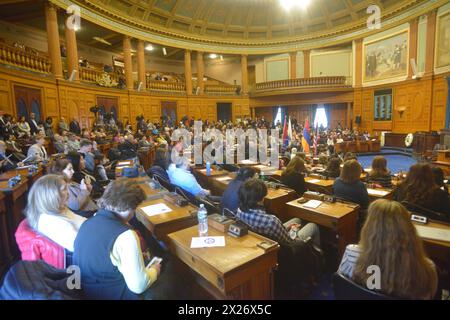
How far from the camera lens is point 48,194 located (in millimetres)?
1897

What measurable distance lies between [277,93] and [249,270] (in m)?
16.0

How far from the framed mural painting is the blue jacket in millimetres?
15986

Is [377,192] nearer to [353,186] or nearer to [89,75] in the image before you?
[353,186]

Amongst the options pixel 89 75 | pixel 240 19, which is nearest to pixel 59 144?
pixel 89 75

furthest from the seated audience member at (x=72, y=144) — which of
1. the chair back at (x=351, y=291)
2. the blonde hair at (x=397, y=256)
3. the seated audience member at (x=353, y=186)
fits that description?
the blonde hair at (x=397, y=256)

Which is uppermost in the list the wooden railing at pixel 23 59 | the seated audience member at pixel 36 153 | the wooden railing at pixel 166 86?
the wooden railing at pixel 166 86

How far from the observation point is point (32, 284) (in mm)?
1182

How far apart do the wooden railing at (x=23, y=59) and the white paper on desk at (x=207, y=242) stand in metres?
8.46

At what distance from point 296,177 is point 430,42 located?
481 inches

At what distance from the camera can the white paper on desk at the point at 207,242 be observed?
6.51 feet

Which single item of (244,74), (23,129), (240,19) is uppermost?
(240,19)

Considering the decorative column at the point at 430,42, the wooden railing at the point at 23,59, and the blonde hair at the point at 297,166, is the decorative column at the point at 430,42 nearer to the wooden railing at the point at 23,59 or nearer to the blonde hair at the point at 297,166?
the blonde hair at the point at 297,166

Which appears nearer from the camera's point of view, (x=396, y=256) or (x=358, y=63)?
(x=396, y=256)
